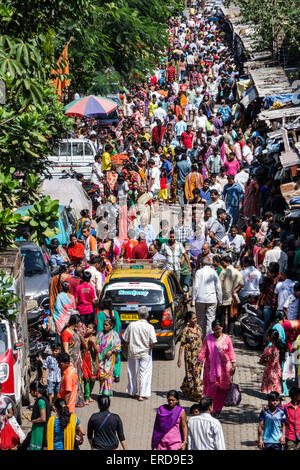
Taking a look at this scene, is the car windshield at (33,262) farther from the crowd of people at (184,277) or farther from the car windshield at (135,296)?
the car windshield at (135,296)

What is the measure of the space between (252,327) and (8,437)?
19.8ft

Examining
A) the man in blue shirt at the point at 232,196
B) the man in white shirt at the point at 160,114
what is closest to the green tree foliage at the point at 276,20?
the man in white shirt at the point at 160,114

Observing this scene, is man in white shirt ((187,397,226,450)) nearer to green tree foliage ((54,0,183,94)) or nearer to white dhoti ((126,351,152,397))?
white dhoti ((126,351,152,397))

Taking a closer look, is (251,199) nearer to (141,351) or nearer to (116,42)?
(141,351)

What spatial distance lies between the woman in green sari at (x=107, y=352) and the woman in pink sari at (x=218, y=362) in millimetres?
1424

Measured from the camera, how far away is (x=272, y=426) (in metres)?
10.5

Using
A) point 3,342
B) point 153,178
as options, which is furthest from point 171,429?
point 153,178

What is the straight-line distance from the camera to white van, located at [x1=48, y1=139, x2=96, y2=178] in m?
26.9

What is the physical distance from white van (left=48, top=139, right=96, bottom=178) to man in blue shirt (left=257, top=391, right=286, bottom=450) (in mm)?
17033

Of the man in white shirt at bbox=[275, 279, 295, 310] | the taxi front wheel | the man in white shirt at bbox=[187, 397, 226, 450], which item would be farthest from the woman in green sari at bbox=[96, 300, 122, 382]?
the man in white shirt at bbox=[187, 397, 226, 450]

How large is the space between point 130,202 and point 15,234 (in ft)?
41.4

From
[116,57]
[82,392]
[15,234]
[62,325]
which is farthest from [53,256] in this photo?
[116,57]
